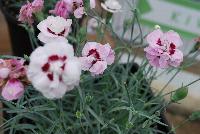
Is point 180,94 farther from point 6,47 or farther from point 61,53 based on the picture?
point 6,47

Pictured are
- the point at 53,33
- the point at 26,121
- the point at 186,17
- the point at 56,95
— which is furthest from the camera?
the point at 186,17

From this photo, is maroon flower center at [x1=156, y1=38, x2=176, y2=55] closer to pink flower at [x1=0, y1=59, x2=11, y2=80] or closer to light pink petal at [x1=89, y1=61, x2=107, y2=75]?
light pink petal at [x1=89, y1=61, x2=107, y2=75]

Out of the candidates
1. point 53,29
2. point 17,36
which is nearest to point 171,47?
point 53,29

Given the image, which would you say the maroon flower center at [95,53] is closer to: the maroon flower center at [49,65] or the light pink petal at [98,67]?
the light pink petal at [98,67]

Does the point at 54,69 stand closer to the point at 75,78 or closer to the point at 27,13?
the point at 75,78

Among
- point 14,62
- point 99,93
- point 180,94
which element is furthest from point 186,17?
point 14,62

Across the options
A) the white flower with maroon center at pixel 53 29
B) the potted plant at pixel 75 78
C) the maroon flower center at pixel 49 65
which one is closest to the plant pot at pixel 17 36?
the potted plant at pixel 75 78

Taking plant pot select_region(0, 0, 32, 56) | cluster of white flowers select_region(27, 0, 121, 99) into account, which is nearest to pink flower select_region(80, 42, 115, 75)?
cluster of white flowers select_region(27, 0, 121, 99)
